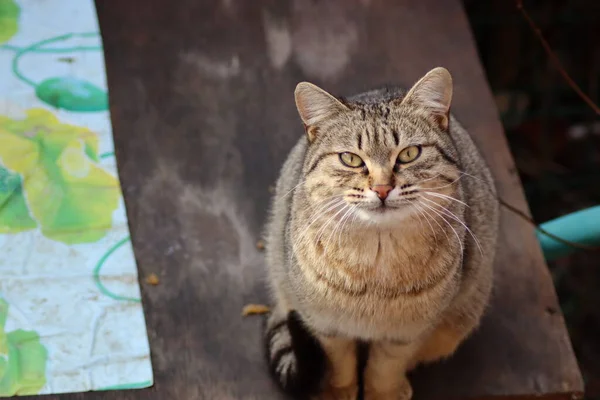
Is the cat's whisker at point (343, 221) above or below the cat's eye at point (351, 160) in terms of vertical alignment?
below

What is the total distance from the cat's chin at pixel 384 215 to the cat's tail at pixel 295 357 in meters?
0.36

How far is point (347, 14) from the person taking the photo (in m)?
2.83

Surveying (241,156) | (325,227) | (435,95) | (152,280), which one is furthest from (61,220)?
(435,95)

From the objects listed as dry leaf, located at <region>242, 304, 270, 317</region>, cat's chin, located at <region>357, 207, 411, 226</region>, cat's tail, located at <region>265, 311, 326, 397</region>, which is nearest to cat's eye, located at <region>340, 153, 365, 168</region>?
cat's chin, located at <region>357, 207, 411, 226</region>

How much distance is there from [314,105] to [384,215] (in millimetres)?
311

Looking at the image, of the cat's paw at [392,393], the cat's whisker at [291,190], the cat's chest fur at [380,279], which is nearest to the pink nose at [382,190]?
the cat's chest fur at [380,279]

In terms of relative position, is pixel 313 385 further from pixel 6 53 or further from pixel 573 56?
pixel 573 56

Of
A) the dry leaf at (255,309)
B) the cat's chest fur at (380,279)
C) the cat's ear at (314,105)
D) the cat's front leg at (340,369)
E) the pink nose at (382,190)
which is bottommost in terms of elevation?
the cat's front leg at (340,369)

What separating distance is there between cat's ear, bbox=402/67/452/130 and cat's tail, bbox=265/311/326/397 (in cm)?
56

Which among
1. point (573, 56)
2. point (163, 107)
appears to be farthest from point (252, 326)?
point (573, 56)

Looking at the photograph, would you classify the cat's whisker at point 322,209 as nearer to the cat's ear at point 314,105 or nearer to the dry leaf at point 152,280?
the cat's ear at point 314,105

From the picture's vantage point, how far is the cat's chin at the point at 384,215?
4.99 ft

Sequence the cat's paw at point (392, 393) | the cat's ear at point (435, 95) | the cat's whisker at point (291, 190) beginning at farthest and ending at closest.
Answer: the cat's paw at point (392, 393), the cat's whisker at point (291, 190), the cat's ear at point (435, 95)

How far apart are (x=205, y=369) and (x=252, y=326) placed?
6.9 inches
